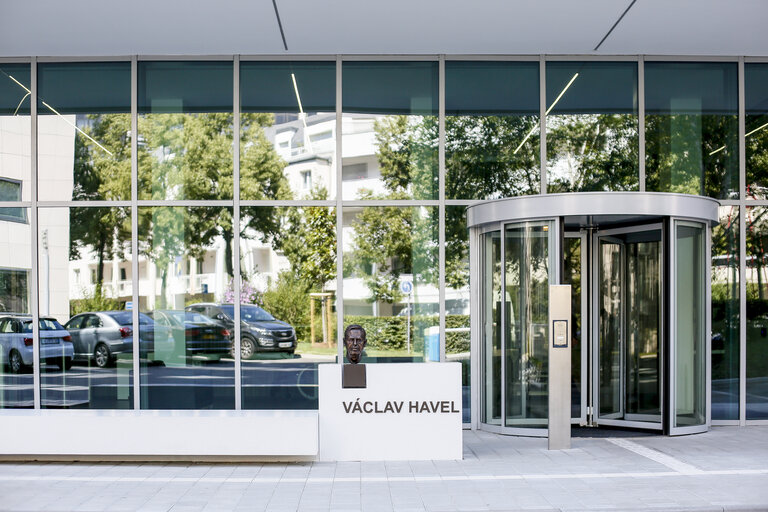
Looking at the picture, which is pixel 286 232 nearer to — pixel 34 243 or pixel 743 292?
pixel 34 243

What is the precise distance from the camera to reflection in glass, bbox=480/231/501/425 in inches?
383

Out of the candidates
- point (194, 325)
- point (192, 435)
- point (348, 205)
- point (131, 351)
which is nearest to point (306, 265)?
point (348, 205)

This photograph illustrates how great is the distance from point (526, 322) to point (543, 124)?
118 inches

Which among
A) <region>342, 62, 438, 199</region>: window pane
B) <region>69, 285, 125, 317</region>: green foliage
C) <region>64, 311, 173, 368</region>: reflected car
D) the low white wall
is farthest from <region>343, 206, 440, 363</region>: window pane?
<region>69, 285, 125, 317</region>: green foliage

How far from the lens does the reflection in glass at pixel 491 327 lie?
9734mm

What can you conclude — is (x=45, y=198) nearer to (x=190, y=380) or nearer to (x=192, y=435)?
(x=190, y=380)

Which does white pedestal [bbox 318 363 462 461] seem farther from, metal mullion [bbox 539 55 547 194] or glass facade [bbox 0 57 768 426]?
metal mullion [bbox 539 55 547 194]

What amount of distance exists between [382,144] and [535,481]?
5.44m

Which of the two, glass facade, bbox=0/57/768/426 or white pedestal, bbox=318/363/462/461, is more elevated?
glass facade, bbox=0/57/768/426

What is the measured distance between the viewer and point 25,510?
20.1 feet

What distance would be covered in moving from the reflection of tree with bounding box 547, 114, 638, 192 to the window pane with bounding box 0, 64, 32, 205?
7.49 m

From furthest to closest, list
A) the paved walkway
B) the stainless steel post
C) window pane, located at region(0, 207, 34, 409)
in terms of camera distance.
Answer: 1. window pane, located at region(0, 207, 34, 409)
2. the stainless steel post
3. the paved walkway

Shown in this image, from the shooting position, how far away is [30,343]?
1050 centimetres

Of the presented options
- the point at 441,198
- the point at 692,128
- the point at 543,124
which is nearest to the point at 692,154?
the point at 692,128
